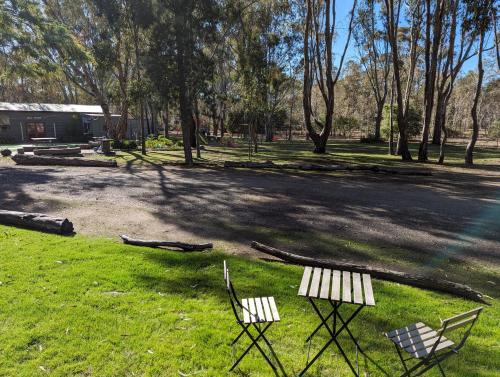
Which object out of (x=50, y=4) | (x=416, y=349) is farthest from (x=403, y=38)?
(x=416, y=349)

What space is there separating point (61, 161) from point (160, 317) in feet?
54.8

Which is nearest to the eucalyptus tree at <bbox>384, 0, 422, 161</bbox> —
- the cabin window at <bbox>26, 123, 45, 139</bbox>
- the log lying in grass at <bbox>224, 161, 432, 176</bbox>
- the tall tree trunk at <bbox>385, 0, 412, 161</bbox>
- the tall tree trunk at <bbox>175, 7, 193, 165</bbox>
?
the tall tree trunk at <bbox>385, 0, 412, 161</bbox>

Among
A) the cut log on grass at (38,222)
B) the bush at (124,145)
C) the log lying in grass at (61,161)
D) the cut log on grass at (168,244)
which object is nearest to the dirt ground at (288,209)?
the cut log on grass at (38,222)

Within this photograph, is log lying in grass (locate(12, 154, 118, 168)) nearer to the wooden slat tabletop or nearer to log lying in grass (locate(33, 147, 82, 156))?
log lying in grass (locate(33, 147, 82, 156))

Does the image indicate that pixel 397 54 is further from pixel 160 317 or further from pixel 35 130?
pixel 35 130

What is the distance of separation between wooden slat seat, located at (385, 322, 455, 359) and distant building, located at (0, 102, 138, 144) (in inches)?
1447

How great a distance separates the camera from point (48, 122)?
33.9 meters

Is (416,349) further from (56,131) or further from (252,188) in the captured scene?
(56,131)

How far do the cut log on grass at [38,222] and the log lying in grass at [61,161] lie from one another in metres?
10.3

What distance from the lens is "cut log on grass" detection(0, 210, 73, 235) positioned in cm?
707

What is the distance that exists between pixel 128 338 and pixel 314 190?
9.50 m

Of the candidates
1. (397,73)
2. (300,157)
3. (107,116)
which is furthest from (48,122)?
(397,73)

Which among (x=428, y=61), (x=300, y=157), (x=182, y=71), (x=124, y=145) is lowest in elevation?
(x=300, y=157)

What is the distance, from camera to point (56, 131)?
3447cm
